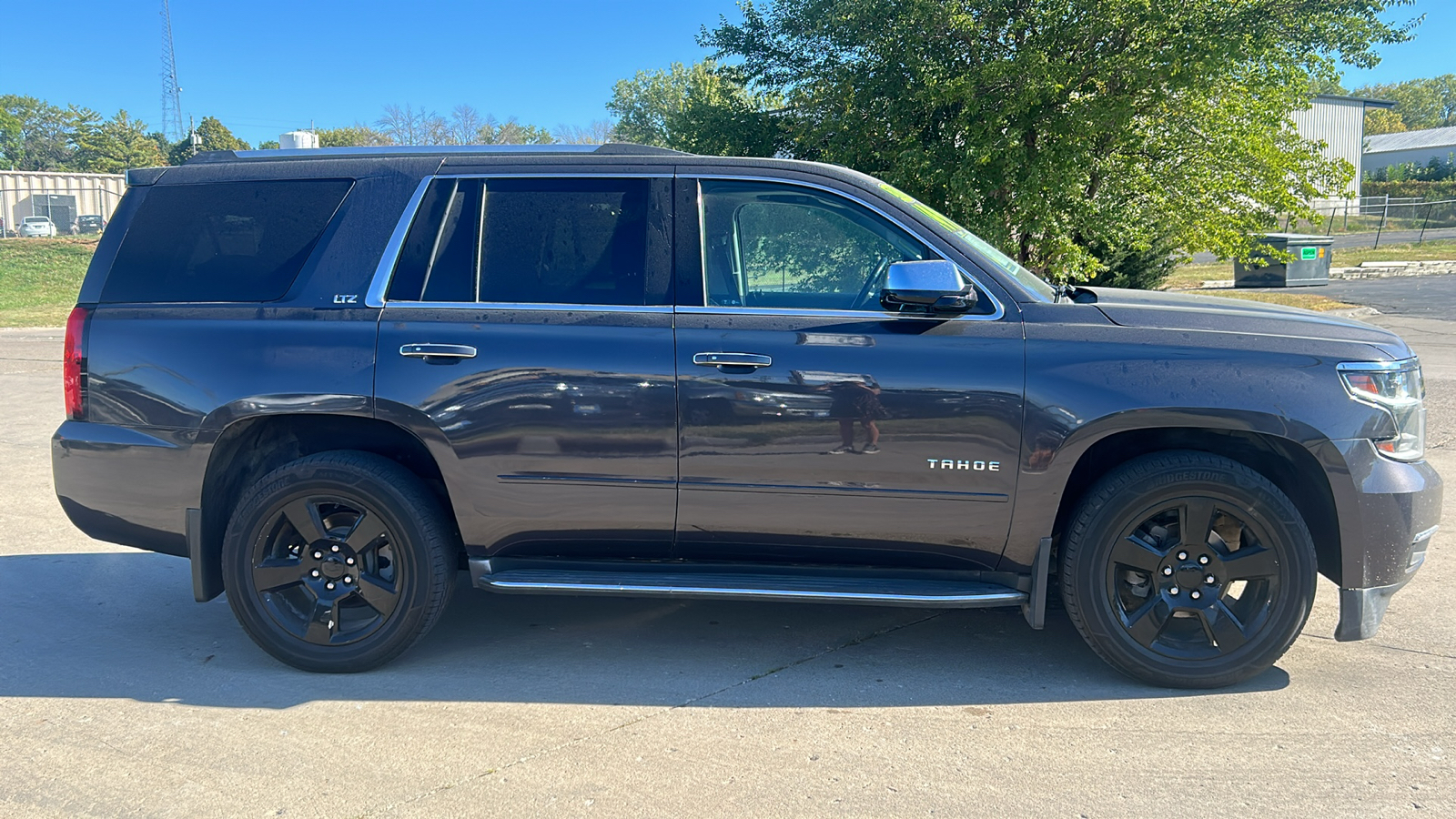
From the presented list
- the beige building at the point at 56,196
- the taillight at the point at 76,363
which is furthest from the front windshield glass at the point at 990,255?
the beige building at the point at 56,196

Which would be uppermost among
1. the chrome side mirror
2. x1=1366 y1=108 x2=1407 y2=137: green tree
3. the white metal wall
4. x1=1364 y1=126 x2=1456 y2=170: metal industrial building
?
x1=1366 y1=108 x2=1407 y2=137: green tree

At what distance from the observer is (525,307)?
402 centimetres

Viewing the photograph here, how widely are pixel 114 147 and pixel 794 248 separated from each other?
103407mm

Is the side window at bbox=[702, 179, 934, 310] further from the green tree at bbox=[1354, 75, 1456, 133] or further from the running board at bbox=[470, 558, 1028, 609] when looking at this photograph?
the green tree at bbox=[1354, 75, 1456, 133]

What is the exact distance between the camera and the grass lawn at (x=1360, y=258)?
91.4 ft

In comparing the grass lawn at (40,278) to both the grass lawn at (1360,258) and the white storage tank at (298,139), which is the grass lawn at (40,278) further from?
the grass lawn at (1360,258)

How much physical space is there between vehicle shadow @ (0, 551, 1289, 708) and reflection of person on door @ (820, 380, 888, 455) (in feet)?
Answer: 3.21

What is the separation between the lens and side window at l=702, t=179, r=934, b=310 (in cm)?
400

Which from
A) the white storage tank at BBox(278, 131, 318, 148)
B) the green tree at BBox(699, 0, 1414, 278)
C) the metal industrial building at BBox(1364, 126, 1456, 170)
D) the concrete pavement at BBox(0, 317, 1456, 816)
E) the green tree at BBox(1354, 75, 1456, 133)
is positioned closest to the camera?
the concrete pavement at BBox(0, 317, 1456, 816)

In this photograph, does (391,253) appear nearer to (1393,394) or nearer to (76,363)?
(76,363)

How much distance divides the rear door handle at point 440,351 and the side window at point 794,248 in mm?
943

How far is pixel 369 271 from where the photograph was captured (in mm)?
4109

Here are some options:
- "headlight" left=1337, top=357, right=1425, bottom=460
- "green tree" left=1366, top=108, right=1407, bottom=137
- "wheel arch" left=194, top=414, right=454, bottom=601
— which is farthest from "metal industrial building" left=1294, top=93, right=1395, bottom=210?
"wheel arch" left=194, top=414, right=454, bottom=601

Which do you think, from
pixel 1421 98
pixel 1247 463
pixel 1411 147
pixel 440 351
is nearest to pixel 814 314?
pixel 440 351
